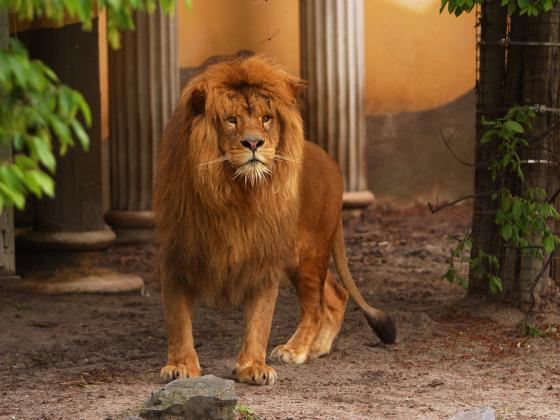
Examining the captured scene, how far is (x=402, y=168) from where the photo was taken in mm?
12695

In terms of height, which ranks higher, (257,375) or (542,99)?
(542,99)

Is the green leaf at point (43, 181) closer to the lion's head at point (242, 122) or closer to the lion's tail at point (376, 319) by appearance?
the lion's head at point (242, 122)

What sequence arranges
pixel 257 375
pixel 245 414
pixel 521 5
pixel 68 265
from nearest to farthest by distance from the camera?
pixel 245 414, pixel 257 375, pixel 521 5, pixel 68 265

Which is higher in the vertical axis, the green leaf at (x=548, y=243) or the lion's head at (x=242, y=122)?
the lion's head at (x=242, y=122)

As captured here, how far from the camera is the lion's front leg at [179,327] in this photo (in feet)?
17.7

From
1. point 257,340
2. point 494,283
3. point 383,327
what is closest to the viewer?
point 257,340

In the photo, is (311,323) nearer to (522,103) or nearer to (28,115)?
(522,103)

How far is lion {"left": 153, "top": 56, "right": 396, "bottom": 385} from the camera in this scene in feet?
16.9

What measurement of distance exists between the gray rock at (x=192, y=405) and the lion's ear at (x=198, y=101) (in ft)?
4.34

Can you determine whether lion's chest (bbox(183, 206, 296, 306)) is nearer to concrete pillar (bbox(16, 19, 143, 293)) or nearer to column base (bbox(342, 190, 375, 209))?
concrete pillar (bbox(16, 19, 143, 293))

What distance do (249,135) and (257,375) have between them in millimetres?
1070

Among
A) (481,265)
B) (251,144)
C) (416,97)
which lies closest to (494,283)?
(481,265)

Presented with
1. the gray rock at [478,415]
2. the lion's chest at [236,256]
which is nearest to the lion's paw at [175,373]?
the lion's chest at [236,256]

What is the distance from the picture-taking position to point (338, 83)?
1107 centimetres
